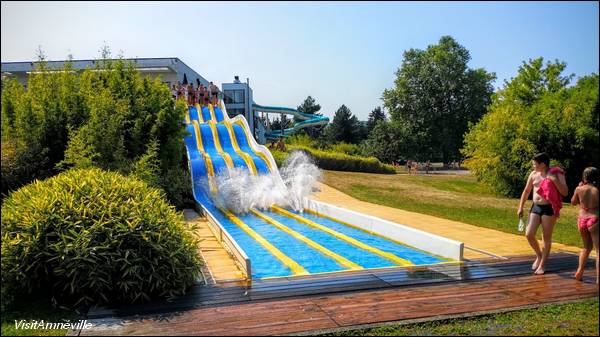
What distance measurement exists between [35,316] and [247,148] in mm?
15401

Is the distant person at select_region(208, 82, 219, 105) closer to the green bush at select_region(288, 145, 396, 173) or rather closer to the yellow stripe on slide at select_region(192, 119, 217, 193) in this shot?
the green bush at select_region(288, 145, 396, 173)

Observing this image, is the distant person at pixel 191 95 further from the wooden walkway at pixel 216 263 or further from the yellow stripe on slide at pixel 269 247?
the wooden walkway at pixel 216 263

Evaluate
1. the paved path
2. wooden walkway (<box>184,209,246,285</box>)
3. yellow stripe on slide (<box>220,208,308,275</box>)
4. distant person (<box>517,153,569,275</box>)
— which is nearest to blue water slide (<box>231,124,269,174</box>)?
the paved path

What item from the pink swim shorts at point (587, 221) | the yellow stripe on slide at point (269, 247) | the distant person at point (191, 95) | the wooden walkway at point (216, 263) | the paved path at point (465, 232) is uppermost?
the distant person at point (191, 95)

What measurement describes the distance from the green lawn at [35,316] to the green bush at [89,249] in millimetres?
151

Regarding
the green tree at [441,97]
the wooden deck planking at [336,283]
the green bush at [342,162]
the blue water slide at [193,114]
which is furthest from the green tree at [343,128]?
the wooden deck planking at [336,283]

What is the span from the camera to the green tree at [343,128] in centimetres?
5925

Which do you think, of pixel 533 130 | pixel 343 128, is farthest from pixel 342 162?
pixel 343 128

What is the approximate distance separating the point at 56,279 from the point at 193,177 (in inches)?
411

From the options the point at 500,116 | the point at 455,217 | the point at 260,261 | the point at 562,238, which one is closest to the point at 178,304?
the point at 260,261

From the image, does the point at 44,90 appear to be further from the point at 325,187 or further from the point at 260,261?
the point at 325,187

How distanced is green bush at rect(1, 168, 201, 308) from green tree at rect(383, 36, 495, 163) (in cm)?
4127

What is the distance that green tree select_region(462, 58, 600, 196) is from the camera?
16.1 meters

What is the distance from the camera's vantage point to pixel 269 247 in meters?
9.73
